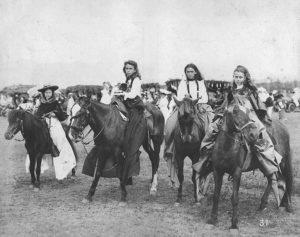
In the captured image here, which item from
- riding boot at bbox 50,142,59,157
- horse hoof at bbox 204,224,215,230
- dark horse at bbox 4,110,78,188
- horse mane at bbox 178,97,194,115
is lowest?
horse hoof at bbox 204,224,215,230

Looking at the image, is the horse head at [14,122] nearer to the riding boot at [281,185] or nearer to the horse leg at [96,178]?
the horse leg at [96,178]

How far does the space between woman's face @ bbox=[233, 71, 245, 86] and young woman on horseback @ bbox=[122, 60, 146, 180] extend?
2174 millimetres

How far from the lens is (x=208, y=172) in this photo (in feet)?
22.8

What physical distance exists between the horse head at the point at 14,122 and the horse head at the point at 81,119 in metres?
1.79

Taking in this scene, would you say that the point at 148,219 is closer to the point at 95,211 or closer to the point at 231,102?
the point at 95,211

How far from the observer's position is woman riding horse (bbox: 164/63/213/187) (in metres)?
7.81

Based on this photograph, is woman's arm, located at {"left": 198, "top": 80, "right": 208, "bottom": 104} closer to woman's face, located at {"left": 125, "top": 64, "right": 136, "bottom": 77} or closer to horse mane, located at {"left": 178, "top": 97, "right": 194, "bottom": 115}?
Result: horse mane, located at {"left": 178, "top": 97, "right": 194, "bottom": 115}

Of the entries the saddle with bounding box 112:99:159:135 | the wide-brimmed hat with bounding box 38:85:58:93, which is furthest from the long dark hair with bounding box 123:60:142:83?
the wide-brimmed hat with bounding box 38:85:58:93

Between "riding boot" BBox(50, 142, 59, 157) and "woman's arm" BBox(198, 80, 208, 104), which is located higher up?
"woman's arm" BBox(198, 80, 208, 104)

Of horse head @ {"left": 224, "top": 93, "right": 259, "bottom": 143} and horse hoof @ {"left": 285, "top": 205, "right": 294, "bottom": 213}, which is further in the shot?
horse hoof @ {"left": 285, "top": 205, "right": 294, "bottom": 213}

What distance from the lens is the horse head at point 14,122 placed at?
8203mm

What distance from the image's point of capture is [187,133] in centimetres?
684

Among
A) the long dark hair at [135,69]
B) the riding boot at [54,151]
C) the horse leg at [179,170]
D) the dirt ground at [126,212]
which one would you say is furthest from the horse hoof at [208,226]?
the riding boot at [54,151]

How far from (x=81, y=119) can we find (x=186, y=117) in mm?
2048
